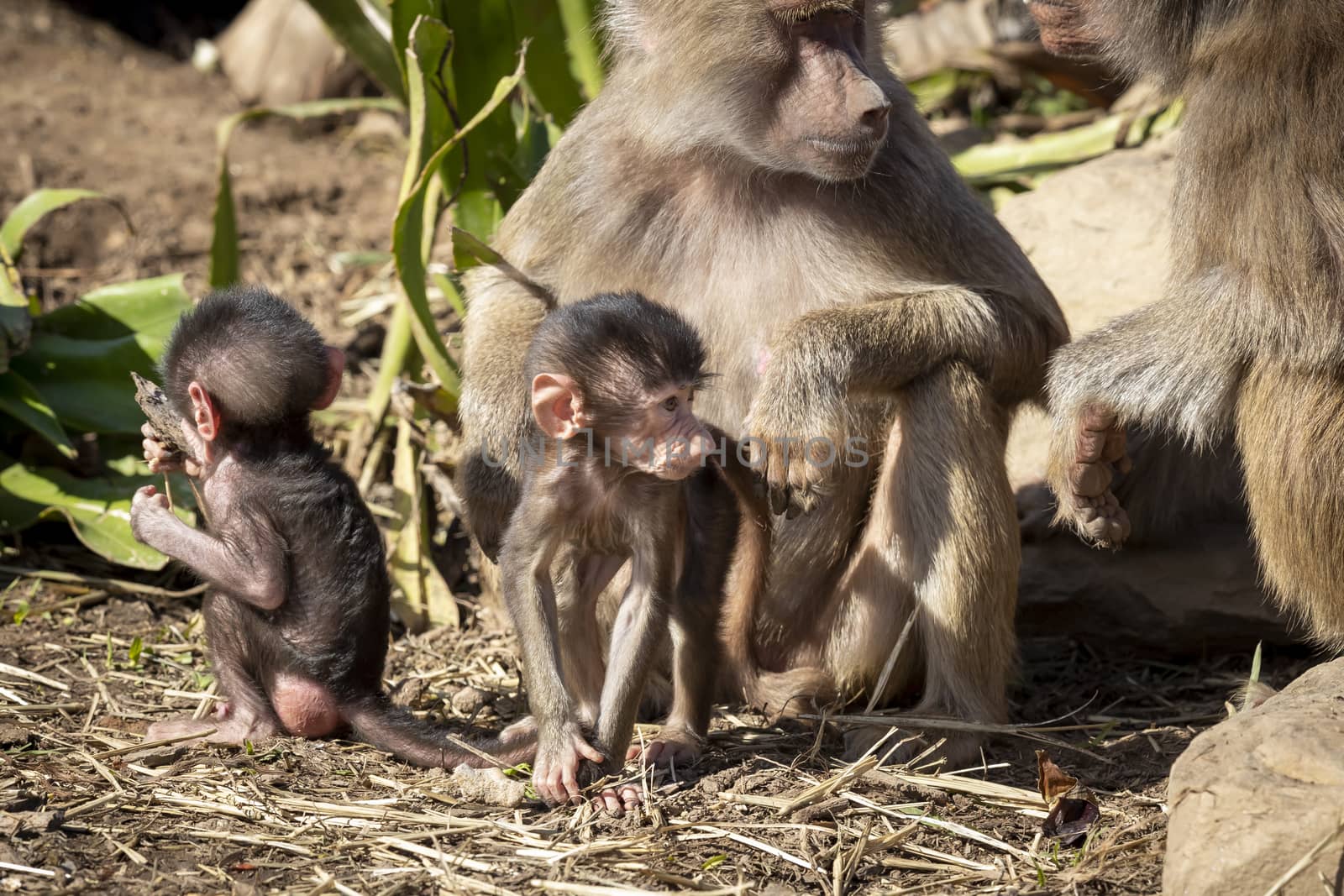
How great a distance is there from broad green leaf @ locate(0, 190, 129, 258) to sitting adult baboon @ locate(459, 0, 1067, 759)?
197 centimetres

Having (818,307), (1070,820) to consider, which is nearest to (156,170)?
(818,307)

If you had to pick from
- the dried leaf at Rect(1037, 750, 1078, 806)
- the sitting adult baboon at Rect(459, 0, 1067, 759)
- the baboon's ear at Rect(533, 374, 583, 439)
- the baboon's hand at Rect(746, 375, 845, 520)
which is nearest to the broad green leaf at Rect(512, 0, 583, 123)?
the sitting adult baboon at Rect(459, 0, 1067, 759)

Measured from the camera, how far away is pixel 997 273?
3.82 meters

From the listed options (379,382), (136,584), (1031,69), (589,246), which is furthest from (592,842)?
(1031,69)

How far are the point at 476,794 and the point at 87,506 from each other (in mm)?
2036

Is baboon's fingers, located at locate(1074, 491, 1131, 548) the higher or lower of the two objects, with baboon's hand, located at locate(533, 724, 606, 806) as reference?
lower

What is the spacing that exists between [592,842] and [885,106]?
1.78 meters

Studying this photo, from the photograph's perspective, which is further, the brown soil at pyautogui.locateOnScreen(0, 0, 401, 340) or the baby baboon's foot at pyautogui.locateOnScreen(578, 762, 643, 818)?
the brown soil at pyautogui.locateOnScreen(0, 0, 401, 340)

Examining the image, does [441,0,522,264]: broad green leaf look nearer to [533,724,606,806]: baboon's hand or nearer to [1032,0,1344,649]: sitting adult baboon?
[1032,0,1344,649]: sitting adult baboon

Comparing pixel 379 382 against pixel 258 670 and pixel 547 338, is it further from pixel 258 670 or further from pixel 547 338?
pixel 547 338

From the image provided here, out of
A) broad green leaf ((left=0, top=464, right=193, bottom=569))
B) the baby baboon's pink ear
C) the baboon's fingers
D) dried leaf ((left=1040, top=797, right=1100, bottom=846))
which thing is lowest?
dried leaf ((left=1040, top=797, right=1100, bottom=846))

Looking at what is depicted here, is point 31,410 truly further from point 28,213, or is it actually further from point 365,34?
point 365,34

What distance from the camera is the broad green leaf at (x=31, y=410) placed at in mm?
4543

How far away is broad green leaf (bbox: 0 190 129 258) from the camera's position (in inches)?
197
